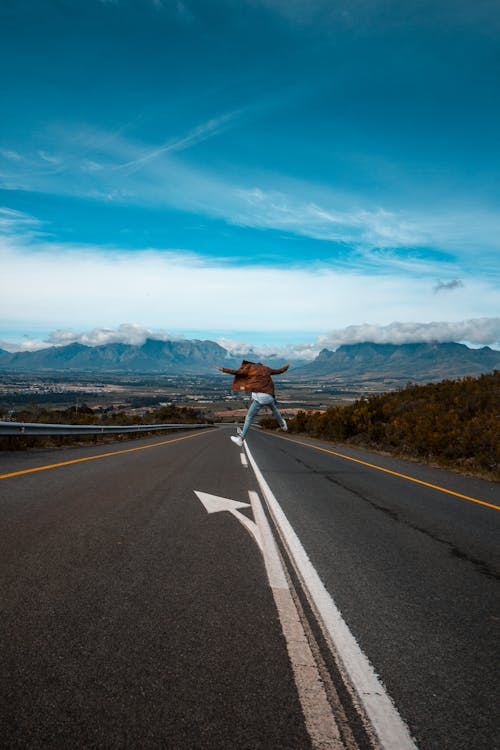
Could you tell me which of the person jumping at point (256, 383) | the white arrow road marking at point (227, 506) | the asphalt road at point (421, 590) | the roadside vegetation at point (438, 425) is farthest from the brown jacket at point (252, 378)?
the roadside vegetation at point (438, 425)

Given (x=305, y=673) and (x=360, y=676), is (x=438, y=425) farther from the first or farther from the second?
(x=305, y=673)

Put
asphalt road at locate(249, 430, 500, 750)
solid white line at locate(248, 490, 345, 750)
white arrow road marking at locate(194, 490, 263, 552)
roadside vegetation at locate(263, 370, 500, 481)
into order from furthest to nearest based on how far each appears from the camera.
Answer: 1. roadside vegetation at locate(263, 370, 500, 481)
2. white arrow road marking at locate(194, 490, 263, 552)
3. asphalt road at locate(249, 430, 500, 750)
4. solid white line at locate(248, 490, 345, 750)

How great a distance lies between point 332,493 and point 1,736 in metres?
6.51

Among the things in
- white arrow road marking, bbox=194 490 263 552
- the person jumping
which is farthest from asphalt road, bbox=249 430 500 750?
the person jumping

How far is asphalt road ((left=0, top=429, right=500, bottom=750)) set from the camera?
74.1 inches

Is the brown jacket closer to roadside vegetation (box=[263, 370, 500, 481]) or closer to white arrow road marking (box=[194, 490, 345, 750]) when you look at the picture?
roadside vegetation (box=[263, 370, 500, 481])

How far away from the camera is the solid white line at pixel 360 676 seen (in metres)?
1.83

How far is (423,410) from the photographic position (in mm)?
17688

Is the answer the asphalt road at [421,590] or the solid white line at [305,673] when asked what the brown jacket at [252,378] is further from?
the solid white line at [305,673]

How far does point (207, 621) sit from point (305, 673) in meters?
0.77

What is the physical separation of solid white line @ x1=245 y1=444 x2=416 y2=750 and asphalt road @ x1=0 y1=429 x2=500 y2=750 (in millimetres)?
56

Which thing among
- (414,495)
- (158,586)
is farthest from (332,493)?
(158,586)

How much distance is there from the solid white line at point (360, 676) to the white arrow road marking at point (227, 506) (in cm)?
134

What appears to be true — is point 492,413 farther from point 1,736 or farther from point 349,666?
point 1,736
